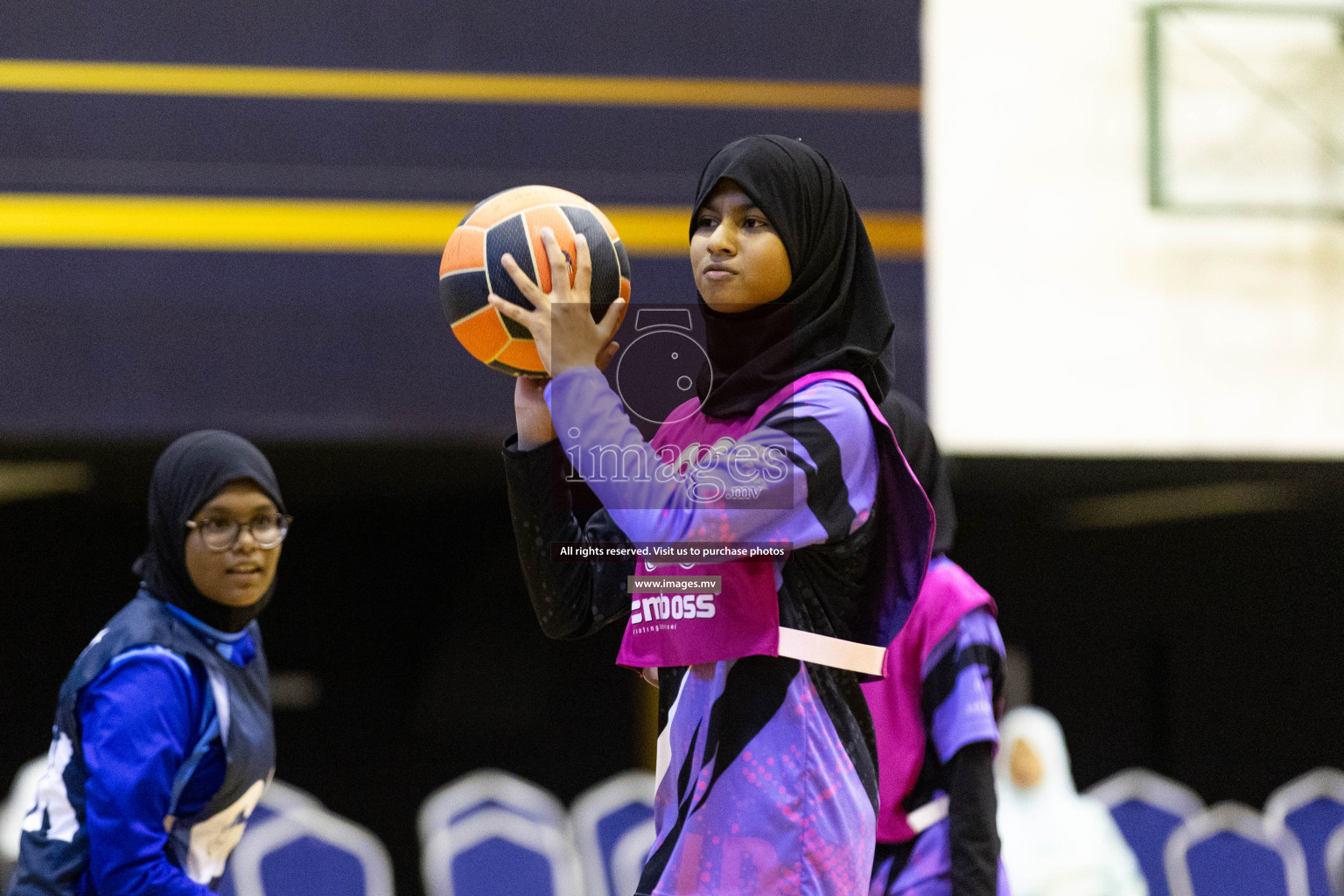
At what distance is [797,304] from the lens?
6.56 ft

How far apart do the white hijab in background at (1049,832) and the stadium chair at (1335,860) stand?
50.9 inches

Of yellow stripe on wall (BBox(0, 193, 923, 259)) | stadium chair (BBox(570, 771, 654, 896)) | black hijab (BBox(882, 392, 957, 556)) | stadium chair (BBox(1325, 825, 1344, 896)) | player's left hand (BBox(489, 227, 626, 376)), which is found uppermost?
yellow stripe on wall (BBox(0, 193, 923, 259))

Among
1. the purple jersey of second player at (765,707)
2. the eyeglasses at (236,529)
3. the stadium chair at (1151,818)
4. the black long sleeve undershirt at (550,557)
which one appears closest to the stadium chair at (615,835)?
the stadium chair at (1151,818)

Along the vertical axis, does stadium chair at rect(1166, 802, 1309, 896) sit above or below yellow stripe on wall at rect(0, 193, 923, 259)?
below

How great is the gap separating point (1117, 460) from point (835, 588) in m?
6.00

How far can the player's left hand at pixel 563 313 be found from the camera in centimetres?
192

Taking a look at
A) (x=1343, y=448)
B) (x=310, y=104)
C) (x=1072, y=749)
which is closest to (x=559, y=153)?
(x=310, y=104)

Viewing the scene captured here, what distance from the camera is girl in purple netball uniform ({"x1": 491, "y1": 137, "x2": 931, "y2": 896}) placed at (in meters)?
1.84

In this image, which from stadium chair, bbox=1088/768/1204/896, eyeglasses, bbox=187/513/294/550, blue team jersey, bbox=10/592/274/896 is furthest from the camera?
stadium chair, bbox=1088/768/1204/896

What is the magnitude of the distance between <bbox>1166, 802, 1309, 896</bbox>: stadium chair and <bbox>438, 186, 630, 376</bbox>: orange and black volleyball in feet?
19.1

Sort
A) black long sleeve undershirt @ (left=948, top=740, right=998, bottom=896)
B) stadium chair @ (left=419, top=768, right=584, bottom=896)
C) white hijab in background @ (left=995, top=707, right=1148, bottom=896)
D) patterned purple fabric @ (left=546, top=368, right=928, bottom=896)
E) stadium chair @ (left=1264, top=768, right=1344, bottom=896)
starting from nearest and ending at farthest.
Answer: patterned purple fabric @ (left=546, top=368, right=928, bottom=896), black long sleeve undershirt @ (left=948, top=740, right=998, bottom=896), white hijab in background @ (left=995, top=707, right=1148, bottom=896), stadium chair @ (left=419, top=768, right=584, bottom=896), stadium chair @ (left=1264, top=768, right=1344, bottom=896)

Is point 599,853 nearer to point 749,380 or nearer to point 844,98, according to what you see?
point 844,98

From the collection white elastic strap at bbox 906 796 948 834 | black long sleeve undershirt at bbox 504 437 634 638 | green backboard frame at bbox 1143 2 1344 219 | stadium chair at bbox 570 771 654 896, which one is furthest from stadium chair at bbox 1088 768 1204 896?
black long sleeve undershirt at bbox 504 437 634 638

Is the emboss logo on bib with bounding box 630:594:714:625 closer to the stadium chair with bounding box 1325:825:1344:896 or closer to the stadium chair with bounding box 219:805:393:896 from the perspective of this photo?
the stadium chair with bounding box 219:805:393:896
